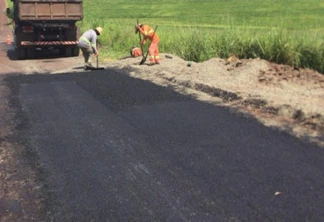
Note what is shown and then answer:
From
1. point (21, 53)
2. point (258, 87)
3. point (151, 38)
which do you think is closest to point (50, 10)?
point (21, 53)

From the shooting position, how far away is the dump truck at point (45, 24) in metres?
15.4

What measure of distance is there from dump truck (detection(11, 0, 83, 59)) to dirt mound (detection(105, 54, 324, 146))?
15.2ft

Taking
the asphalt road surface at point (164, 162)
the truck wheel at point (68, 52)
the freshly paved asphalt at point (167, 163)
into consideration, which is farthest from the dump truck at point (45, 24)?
the freshly paved asphalt at point (167, 163)

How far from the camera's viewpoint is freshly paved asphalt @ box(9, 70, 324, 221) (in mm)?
3973

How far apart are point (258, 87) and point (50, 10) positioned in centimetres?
962

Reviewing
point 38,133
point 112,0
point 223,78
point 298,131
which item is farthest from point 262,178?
point 112,0

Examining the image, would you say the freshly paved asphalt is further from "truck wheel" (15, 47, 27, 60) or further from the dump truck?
"truck wheel" (15, 47, 27, 60)

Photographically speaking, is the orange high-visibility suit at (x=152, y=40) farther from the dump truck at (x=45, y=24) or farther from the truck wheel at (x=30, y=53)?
the truck wheel at (x=30, y=53)

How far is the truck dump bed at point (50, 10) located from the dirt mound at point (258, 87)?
454 centimetres

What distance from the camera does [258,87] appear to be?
360 inches

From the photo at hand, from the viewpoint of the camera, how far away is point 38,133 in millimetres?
6426

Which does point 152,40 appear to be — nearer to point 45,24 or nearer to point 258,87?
point 258,87

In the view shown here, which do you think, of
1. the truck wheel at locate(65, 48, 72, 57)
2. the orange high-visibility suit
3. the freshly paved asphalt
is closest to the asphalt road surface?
the freshly paved asphalt

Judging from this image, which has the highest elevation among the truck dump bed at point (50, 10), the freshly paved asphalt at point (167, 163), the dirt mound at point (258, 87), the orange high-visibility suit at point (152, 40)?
the truck dump bed at point (50, 10)
